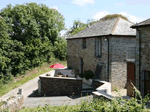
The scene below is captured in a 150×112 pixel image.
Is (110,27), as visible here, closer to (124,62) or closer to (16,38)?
(124,62)

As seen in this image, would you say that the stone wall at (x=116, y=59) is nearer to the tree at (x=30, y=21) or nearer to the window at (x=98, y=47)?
the window at (x=98, y=47)

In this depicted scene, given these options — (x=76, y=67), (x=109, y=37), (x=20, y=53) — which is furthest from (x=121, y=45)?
(x=20, y=53)

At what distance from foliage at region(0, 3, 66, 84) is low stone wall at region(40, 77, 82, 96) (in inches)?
420

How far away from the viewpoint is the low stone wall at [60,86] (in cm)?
1623

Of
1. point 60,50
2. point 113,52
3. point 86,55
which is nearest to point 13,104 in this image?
point 113,52

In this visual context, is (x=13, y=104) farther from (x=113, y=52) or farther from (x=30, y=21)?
(x=30, y=21)

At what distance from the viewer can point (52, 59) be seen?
3447 centimetres

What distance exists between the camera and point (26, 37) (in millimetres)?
30844

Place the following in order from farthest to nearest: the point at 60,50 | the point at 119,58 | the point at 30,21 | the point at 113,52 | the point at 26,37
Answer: the point at 60,50 < the point at 26,37 < the point at 30,21 < the point at 119,58 < the point at 113,52

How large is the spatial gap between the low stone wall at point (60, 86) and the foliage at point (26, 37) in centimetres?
1068

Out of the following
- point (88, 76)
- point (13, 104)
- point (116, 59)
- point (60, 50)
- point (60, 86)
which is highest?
point (60, 50)

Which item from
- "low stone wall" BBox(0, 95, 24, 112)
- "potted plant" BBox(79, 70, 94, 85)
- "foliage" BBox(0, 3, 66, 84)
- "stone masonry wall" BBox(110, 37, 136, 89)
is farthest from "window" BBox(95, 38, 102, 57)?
"foliage" BBox(0, 3, 66, 84)

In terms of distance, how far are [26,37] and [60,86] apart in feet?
55.7

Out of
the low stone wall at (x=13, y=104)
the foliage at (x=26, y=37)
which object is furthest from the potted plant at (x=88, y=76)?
the foliage at (x=26, y=37)
